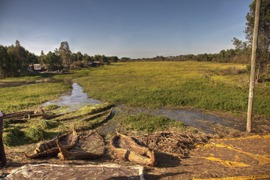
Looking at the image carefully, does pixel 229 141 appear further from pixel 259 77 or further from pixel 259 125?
pixel 259 77

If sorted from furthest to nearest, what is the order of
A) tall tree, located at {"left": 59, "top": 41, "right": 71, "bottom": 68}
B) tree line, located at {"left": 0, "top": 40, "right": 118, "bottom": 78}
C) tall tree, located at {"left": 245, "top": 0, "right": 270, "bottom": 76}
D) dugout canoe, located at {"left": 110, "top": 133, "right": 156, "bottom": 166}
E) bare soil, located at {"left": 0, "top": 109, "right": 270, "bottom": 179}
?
tall tree, located at {"left": 59, "top": 41, "right": 71, "bottom": 68}, tree line, located at {"left": 0, "top": 40, "right": 118, "bottom": 78}, tall tree, located at {"left": 245, "top": 0, "right": 270, "bottom": 76}, dugout canoe, located at {"left": 110, "top": 133, "right": 156, "bottom": 166}, bare soil, located at {"left": 0, "top": 109, "right": 270, "bottom": 179}

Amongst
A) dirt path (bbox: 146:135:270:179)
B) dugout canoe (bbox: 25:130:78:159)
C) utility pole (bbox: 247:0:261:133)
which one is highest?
utility pole (bbox: 247:0:261:133)

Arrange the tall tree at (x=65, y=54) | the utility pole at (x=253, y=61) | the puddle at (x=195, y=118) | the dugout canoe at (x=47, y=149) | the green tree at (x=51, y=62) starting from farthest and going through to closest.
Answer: the tall tree at (x=65, y=54)
the green tree at (x=51, y=62)
the puddle at (x=195, y=118)
the utility pole at (x=253, y=61)
the dugout canoe at (x=47, y=149)

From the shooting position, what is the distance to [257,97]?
69.8 feet

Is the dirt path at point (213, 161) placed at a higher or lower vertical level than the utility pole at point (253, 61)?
lower

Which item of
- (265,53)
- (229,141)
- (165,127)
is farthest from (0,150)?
(265,53)

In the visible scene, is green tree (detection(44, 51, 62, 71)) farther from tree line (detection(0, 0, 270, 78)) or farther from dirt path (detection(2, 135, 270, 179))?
dirt path (detection(2, 135, 270, 179))

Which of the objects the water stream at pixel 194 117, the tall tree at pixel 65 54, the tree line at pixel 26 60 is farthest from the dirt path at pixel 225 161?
the tall tree at pixel 65 54

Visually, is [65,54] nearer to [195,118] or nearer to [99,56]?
[99,56]

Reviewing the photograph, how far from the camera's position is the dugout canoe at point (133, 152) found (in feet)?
27.7

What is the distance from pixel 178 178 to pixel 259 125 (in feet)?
32.7

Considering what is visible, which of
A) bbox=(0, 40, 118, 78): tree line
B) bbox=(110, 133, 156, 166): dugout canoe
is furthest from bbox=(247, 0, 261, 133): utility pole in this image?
bbox=(0, 40, 118, 78): tree line

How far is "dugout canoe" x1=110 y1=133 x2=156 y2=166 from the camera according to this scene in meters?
8.43

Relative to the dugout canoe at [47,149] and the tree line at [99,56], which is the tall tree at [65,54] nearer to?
the tree line at [99,56]
